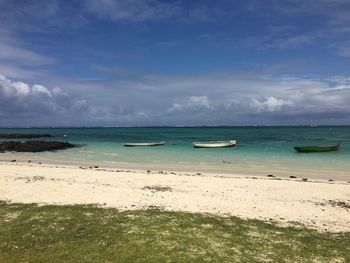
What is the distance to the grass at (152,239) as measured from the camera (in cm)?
936

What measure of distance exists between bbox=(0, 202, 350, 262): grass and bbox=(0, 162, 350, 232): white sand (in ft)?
5.23

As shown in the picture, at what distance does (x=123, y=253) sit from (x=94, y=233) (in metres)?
2.01

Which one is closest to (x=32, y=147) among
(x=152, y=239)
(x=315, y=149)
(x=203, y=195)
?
(x=315, y=149)

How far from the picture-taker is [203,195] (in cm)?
1811

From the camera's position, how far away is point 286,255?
9.66 meters

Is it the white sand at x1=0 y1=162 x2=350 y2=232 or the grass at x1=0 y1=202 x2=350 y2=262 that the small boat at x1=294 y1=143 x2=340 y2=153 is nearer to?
the white sand at x1=0 y1=162 x2=350 y2=232

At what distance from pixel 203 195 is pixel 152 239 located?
25.7 ft

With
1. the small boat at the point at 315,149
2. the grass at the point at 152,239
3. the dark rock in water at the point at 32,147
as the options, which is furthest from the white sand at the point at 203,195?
the dark rock in water at the point at 32,147

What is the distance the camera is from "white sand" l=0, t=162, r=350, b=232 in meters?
14.5

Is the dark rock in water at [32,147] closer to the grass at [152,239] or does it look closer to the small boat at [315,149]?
the small boat at [315,149]

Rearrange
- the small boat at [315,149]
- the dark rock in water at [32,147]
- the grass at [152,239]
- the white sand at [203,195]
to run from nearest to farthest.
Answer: the grass at [152,239], the white sand at [203,195], the small boat at [315,149], the dark rock in water at [32,147]

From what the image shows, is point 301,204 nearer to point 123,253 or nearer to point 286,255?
point 286,255

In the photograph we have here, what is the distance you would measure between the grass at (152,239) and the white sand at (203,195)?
1595mm

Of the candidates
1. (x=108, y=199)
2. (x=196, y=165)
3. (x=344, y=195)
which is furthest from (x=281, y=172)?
(x=108, y=199)
